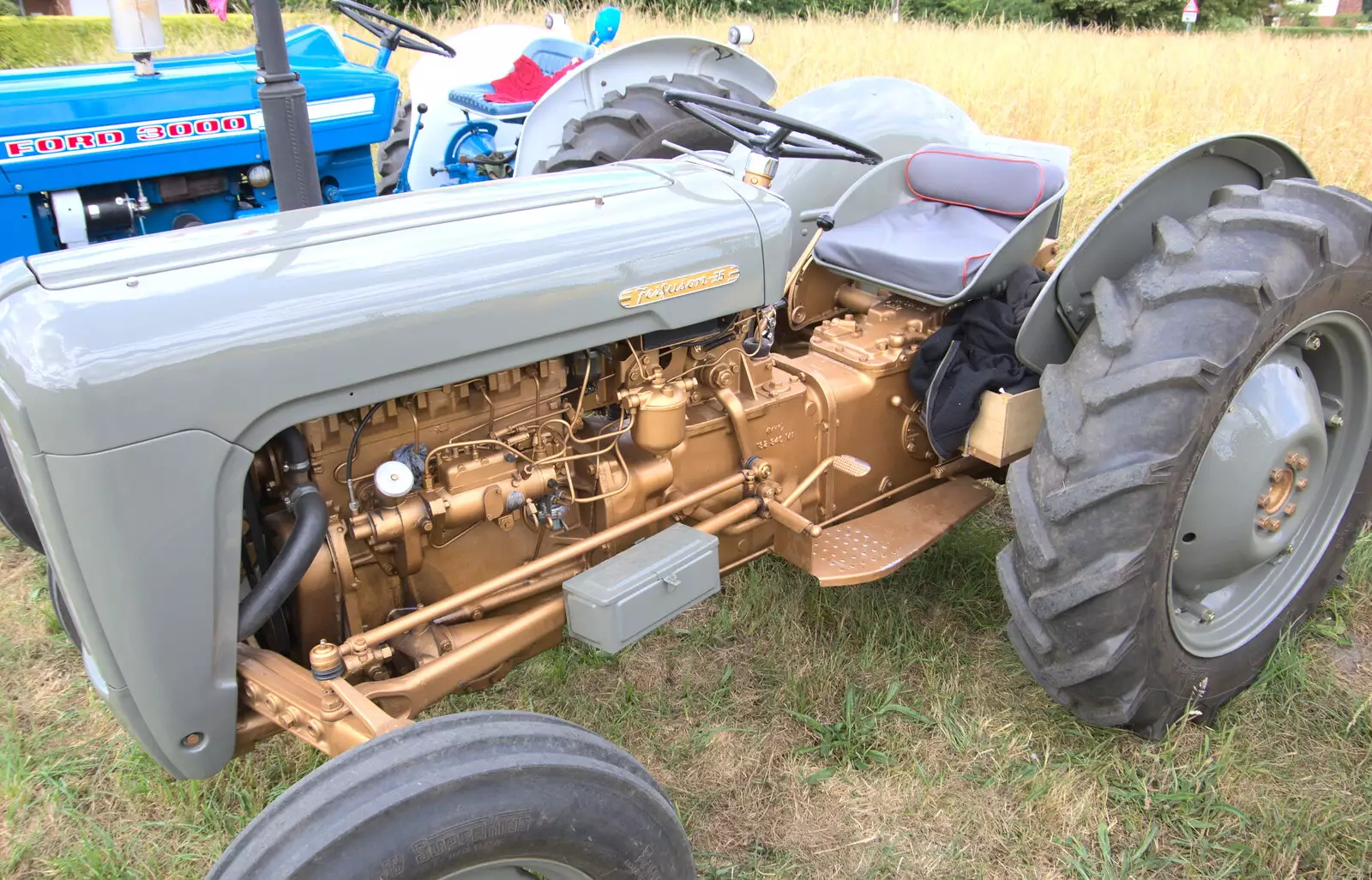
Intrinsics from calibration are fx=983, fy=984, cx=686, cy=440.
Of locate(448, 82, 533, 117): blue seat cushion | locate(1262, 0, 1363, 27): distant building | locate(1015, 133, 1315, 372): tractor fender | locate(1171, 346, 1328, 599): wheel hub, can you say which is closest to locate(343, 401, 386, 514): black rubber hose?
locate(1015, 133, 1315, 372): tractor fender


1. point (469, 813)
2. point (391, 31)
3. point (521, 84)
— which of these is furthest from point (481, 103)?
point (469, 813)

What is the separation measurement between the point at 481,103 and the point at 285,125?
2679 millimetres

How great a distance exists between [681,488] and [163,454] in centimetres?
110

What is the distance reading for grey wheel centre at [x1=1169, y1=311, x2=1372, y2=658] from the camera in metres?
2.25

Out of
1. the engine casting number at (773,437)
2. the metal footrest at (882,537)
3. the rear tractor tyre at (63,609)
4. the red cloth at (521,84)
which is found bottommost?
the metal footrest at (882,537)

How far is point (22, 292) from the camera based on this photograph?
139cm

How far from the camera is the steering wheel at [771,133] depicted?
7.08 ft

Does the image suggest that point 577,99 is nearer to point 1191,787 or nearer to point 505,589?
point 505,589

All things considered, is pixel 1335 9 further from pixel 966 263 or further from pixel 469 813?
pixel 469 813

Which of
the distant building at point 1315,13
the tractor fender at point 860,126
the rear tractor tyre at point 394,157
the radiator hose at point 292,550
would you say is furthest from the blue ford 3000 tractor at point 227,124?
the distant building at point 1315,13

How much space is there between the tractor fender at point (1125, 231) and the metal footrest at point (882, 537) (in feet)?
1.50

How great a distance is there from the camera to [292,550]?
1.57 meters

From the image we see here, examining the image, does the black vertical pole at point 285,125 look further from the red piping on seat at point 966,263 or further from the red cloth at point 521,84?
the red cloth at point 521,84

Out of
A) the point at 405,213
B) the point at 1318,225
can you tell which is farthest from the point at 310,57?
the point at 1318,225
